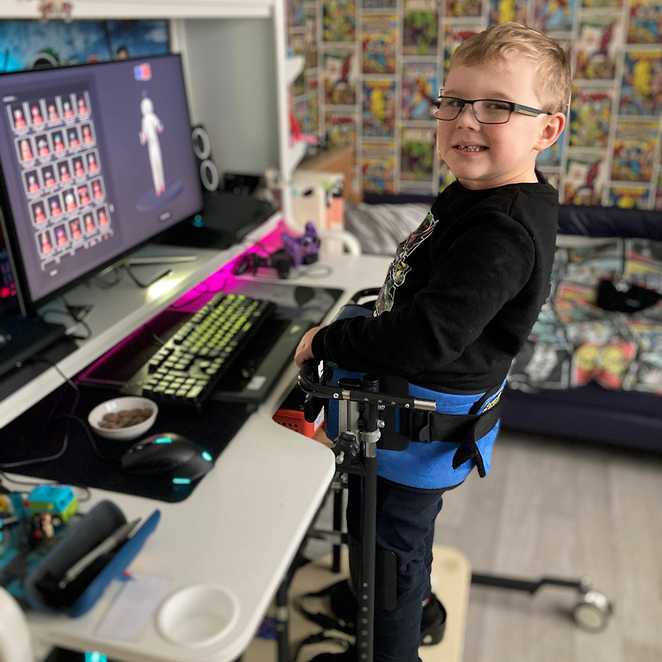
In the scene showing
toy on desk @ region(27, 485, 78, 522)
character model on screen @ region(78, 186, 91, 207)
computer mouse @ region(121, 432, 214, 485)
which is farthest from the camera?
character model on screen @ region(78, 186, 91, 207)

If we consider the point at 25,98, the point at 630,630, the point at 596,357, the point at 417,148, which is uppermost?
the point at 25,98

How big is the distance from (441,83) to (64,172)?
2.56 meters

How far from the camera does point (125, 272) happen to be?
5.39 feet

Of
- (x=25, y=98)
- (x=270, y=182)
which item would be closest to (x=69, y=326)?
(x=25, y=98)

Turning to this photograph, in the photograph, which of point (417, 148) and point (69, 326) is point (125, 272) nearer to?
point (69, 326)

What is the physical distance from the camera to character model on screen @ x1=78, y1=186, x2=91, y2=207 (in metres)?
1.34

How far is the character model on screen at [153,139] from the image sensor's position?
1.55 m

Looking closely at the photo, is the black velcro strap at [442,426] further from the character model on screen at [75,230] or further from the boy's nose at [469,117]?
the character model on screen at [75,230]

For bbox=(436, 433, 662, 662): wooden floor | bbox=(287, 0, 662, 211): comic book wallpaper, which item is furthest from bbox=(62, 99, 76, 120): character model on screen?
bbox=(287, 0, 662, 211): comic book wallpaper

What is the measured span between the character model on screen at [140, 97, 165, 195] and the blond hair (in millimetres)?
773

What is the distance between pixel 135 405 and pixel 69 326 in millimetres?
260

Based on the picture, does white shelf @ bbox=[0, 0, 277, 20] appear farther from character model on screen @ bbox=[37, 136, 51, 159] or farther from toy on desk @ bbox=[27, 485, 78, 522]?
toy on desk @ bbox=[27, 485, 78, 522]

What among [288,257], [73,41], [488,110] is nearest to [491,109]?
[488,110]

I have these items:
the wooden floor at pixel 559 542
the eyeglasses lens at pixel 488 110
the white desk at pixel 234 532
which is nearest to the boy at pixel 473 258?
the eyeglasses lens at pixel 488 110
